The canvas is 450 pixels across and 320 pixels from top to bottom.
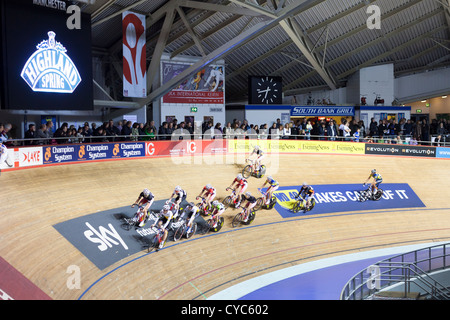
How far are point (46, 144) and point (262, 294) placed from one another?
7644mm

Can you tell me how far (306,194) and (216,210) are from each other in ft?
12.6

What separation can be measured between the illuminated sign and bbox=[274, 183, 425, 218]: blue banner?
7650 millimetres

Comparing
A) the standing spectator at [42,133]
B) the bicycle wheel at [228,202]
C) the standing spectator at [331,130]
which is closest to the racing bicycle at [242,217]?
the bicycle wheel at [228,202]

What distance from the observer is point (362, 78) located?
25.3m

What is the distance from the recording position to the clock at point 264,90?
22.0m

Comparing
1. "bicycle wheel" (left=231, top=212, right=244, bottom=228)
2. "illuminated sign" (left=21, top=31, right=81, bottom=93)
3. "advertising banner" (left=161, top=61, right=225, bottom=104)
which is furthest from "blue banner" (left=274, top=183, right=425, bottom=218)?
"advertising banner" (left=161, top=61, right=225, bottom=104)

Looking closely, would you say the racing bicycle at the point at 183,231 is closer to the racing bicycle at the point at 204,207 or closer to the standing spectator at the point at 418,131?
the racing bicycle at the point at 204,207

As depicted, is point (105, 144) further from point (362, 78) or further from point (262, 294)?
point (362, 78)

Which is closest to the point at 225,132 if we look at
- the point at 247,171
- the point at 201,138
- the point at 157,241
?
the point at 201,138

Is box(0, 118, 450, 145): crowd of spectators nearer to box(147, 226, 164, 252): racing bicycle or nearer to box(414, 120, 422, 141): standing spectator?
box(414, 120, 422, 141): standing spectator

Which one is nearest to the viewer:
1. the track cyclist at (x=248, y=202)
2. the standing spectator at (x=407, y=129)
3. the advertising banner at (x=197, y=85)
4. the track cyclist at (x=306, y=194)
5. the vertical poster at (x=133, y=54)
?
the track cyclist at (x=248, y=202)

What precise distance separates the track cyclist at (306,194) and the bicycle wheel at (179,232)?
4.61 metres

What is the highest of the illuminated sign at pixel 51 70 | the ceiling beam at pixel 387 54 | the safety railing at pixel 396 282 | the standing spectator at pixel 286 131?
the ceiling beam at pixel 387 54
